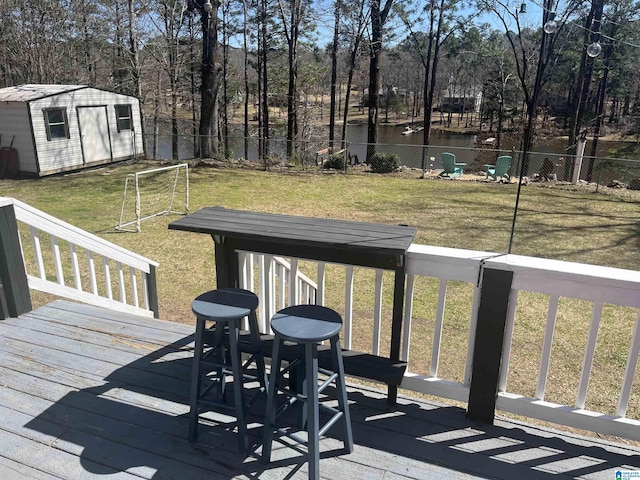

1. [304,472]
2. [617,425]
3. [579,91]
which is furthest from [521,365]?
[579,91]

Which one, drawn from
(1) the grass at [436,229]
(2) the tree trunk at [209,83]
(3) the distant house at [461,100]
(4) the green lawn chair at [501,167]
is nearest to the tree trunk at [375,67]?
(1) the grass at [436,229]

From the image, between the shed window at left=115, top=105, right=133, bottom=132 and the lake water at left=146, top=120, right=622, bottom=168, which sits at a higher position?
the shed window at left=115, top=105, right=133, bottom=132

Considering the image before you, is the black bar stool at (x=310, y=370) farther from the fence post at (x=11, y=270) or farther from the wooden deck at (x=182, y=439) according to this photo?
the fence post at (x=11, y=270)

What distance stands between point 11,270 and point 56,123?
11.1m

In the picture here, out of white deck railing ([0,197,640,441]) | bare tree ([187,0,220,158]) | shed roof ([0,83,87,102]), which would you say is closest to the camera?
white deck railing ([0,197,640,441])

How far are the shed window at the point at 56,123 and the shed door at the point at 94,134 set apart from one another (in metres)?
0.47

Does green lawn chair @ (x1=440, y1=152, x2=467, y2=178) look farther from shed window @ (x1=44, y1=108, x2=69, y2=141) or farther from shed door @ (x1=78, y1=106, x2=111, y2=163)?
shed window @ (x1=44, y1=108, x2=69, y2=141)

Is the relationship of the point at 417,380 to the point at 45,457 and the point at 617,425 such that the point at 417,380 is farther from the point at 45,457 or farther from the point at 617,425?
the point at 45,457

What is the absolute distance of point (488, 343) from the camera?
2188 millimetres

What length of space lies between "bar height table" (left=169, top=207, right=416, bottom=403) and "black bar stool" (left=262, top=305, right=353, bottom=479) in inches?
12.3

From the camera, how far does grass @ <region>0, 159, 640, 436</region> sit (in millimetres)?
4184

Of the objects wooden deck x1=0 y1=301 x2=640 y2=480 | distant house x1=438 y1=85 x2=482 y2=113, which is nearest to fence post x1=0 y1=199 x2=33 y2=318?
wooden deck x1=0 y1=301 x2=640 y2=480

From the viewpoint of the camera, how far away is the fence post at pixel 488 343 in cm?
212

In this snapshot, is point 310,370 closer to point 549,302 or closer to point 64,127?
point 549,302
